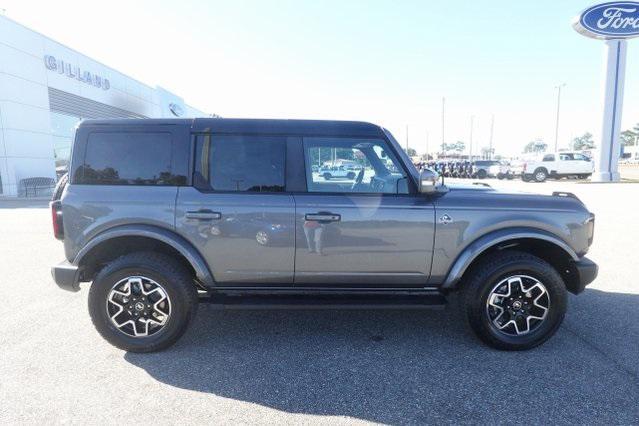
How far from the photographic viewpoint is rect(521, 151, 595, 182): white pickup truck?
2698 cm

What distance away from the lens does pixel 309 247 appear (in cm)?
332

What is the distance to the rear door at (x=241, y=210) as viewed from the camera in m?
3.27

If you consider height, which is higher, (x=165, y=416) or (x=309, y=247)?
(x=309, y=247)

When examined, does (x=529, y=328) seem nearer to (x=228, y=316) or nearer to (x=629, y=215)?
(x=228, y=316)

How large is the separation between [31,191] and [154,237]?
19533 millimetres

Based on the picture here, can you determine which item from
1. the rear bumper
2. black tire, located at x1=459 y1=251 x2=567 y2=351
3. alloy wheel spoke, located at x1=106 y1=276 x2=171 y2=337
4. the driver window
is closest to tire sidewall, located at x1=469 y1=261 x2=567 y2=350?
black tire, located at x1=459 y1=251 x2=567 y2=351

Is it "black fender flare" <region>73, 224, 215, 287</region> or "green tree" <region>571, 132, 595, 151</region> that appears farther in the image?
"green tree" <region>571, 132, 595, 151</region>

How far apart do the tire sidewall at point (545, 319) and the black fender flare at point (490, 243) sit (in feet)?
0.65

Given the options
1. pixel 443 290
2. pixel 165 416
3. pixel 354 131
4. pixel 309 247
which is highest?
pixel 354 131

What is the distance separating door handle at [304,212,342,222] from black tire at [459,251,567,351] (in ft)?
4.27

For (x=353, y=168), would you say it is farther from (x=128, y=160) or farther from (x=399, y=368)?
(x=128, y=160)

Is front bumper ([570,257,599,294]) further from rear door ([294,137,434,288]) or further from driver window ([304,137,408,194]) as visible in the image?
driver window ([304,137,408,194])

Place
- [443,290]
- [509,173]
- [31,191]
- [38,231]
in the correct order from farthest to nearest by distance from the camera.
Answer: [509,173] < [31,191] < [38,231] < [443,290]

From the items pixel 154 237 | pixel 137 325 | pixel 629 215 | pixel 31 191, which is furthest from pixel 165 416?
pixel 31 191
